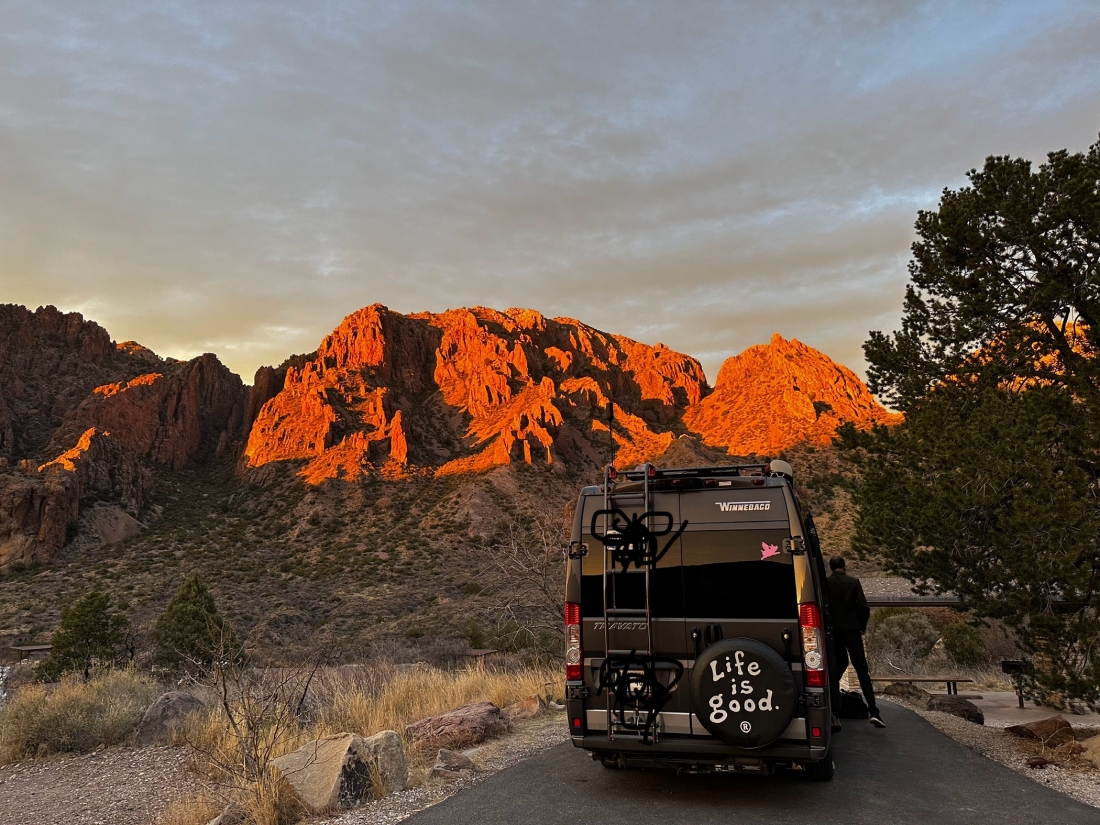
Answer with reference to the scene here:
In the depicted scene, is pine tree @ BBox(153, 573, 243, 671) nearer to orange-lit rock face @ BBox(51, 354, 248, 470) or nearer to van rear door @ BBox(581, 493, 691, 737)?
van rear door @ BBox(581, 493, 691, 737)

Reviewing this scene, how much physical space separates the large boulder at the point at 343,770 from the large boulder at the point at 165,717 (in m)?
7.38

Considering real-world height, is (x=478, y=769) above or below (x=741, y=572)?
below

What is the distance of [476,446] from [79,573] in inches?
1575

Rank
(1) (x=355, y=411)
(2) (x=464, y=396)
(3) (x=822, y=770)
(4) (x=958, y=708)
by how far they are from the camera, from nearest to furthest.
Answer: (3) (x=822, y=770) → (4) (x=958, y=708) → (1) (x=355, y=411) → (2) (x=464, y=396)

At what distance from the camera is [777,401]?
8431 cm

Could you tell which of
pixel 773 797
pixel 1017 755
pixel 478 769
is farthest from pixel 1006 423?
pixel 478 769

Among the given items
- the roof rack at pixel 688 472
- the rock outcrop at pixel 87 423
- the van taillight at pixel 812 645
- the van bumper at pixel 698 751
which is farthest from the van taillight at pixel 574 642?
the rock outcrop at pixel 87 423

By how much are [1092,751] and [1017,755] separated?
777mm

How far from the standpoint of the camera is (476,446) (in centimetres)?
7981

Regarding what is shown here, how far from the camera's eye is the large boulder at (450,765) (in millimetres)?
7277

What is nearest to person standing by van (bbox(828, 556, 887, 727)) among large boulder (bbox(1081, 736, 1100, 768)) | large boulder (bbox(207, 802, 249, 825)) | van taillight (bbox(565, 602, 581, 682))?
large boulder (bbox(1081, 736, 1100, 768))

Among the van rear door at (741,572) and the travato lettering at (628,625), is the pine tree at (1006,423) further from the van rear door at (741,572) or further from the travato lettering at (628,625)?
the travato lettering at (628,625)

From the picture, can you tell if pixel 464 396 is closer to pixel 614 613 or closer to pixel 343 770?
pixel 343 770

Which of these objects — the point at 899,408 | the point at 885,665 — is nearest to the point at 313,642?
the point at 885,665
